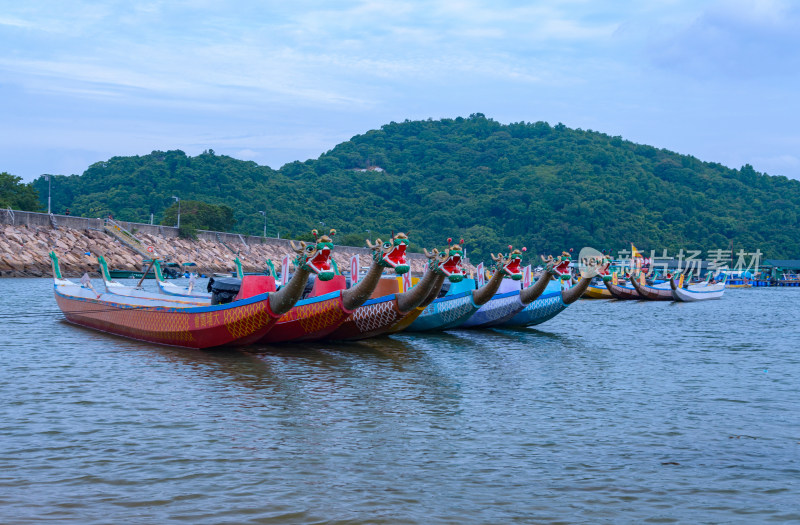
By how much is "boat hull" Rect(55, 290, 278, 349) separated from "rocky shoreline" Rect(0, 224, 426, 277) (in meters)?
28.0

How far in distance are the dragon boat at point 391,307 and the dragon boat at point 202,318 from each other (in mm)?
2909

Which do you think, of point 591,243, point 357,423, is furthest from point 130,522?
point 591,243

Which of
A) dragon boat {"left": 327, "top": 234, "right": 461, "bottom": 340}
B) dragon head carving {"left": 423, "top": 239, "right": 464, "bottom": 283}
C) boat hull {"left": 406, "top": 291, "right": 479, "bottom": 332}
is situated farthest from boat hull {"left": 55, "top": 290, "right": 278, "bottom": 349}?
boat hull {"left": 406, "top": 291, "right": 479, "bottom": 332}

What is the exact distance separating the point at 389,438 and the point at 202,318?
34.9 feet

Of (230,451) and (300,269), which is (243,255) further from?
(230,451)

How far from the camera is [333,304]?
71.0 feet

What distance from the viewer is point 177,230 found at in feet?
316

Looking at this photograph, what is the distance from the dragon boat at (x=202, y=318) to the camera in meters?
19.8

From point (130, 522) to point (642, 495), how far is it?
5.62 metres

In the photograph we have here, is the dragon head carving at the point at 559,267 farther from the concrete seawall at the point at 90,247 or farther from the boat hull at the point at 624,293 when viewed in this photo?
the concrete seawall at the point at 90,247

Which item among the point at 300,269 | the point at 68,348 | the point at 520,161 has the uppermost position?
the point at 520,161

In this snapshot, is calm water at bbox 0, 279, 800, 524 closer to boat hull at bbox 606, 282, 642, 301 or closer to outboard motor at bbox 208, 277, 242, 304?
outboard motor at bbox 208, 277, 242, 304

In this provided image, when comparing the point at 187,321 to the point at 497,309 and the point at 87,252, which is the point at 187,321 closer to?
the point at 497,309

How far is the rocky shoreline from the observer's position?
67188mm
